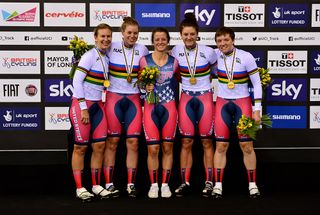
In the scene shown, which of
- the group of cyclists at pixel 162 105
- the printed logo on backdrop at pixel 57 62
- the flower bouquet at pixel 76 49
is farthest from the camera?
the printed logo on backdrop at pixel 57 62

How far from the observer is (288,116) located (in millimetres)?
5883

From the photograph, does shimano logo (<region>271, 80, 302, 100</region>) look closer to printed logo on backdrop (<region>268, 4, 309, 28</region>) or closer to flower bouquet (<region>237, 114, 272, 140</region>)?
printed logo on backdrop (<region>268, 4, 309, 28</region>)

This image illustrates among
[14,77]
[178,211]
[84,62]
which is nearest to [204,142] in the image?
[178,211]

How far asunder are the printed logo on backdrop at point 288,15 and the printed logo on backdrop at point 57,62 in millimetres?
2243

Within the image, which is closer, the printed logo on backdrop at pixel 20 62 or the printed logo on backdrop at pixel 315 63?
the printed logo on backdrop at pixel 20 62

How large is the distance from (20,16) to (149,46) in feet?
4.64

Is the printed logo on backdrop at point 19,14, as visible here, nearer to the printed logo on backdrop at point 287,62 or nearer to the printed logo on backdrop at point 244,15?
the printed logo on backdrop at point 244,15

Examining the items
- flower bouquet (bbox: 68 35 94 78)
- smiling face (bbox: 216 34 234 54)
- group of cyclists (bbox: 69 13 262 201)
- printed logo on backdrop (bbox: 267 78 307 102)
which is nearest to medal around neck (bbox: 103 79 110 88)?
group of cyclists (bbox: 69 13 262 201)

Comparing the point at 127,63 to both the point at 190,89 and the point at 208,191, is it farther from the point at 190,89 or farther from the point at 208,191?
the point at 208,191

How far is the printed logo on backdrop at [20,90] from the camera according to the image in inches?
225

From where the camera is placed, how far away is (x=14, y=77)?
5727mm

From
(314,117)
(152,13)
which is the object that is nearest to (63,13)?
(152,13)

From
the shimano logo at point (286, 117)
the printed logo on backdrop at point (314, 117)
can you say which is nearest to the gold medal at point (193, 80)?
the shimano logo at point (286, 117)

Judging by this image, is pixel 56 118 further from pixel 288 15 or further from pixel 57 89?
pixel 288 15
